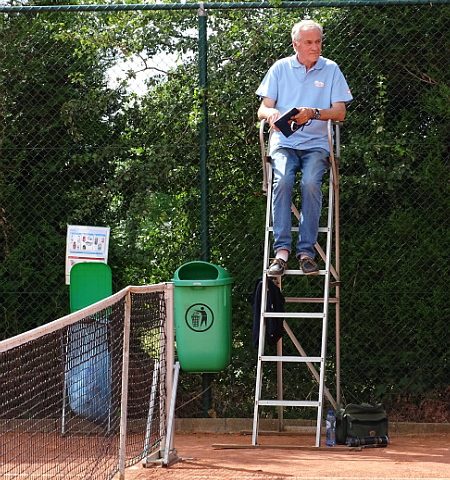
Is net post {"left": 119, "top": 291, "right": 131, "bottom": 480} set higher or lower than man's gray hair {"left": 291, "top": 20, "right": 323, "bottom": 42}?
lower

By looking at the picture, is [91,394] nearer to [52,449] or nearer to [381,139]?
[52,449]

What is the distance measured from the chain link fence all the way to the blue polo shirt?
673 millimetres

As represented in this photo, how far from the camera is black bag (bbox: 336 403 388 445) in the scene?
773cm

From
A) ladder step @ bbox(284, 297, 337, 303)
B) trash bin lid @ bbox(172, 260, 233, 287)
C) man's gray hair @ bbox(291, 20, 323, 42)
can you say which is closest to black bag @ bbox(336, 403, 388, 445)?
ladder step @ bbox(284, 297, 337, 303)

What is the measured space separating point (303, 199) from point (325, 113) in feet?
1.92

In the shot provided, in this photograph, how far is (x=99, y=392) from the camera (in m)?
6.73

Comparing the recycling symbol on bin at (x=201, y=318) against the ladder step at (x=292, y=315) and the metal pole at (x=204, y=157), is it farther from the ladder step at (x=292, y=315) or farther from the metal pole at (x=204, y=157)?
the ladder step at (x=292, y=315)

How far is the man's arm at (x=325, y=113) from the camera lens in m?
7.60

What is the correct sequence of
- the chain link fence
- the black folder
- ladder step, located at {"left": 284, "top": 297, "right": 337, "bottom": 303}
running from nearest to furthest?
1. the black folder
2. ladder step, located at {"left": 284, "top": 297, "right": 337, "bottom": 303}
3. the chain link fence

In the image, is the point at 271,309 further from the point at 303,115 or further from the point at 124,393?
the point at 124,393

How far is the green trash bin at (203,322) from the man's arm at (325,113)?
1.35 metres

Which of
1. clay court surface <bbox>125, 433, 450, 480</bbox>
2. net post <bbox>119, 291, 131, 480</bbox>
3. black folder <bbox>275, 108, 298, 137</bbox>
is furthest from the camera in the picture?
black folder <bbox>275, 108, 298, 137</bbox>

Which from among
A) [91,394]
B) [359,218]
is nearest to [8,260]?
[91,394]

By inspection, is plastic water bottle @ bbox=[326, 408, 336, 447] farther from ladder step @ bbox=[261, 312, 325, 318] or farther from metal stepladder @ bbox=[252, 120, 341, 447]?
ladder step @ bbox=[261, 312, 325, 318]
